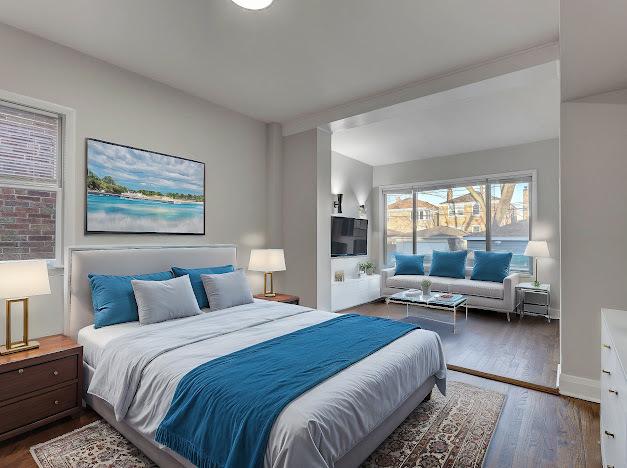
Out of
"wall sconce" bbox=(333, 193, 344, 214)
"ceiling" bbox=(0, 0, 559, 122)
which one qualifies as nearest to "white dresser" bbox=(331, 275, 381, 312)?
"wall sconce" bbox=(333, 193, 344, 214)

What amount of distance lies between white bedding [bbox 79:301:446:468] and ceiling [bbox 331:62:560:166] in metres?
2.37

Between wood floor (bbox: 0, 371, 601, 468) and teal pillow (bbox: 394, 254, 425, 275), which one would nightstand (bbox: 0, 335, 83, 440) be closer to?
wood floor (bbox: 0, 371, 601, 468)

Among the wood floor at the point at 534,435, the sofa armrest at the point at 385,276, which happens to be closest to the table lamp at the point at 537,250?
the sofa armrest at the point at 385,276

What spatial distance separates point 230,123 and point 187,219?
52.4 inches

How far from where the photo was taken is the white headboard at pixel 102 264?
8.98ft

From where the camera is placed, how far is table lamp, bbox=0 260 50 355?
7.20ft

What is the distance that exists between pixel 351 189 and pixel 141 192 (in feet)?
13.6

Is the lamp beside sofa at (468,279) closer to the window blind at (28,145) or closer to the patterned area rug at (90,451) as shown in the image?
the patterned area rug at (90,451)

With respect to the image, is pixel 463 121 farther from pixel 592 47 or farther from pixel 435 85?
pixel 592 47

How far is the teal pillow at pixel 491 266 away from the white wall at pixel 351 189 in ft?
6.87

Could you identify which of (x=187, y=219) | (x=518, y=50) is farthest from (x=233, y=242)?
(x=518, y=50)

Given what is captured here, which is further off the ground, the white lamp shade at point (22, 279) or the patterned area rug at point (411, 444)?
the white lamp shade at point (22, 279)

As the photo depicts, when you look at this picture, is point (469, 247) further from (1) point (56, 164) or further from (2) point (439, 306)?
(1) point (56, 164)

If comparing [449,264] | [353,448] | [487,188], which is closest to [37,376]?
[353,448]
